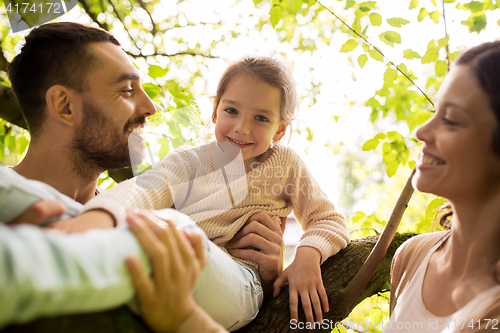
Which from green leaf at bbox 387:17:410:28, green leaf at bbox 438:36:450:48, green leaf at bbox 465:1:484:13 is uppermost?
green leaf at bbox 465:1:484:13

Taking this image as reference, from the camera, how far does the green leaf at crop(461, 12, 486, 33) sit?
1.34 m

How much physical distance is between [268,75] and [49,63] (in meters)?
1.05

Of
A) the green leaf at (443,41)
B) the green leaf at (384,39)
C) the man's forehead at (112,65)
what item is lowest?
the man's forehead at (112,65)

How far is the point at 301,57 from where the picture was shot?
3.01 meters

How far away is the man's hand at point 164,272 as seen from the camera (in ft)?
1.76

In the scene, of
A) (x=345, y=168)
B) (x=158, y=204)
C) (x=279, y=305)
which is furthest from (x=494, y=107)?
(x=345, y=168)

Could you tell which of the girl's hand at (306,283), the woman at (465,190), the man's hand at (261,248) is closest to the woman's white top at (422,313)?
the woman at (465,190)

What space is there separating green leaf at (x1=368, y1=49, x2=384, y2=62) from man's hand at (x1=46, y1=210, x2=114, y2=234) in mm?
1334

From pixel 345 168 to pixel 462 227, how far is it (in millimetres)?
8497

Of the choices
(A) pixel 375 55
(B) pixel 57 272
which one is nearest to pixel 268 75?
(A) pixel 375 55

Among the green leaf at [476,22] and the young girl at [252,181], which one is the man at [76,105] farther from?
the green leaf at [476,22]

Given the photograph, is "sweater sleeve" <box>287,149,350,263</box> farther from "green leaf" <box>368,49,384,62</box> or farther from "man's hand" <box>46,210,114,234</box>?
"man's hand" <box>46,210,114,234</box>

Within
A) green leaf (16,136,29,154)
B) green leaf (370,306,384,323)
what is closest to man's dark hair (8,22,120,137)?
green leaf (16,136,29,154)

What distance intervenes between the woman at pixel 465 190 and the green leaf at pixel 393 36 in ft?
1.85
